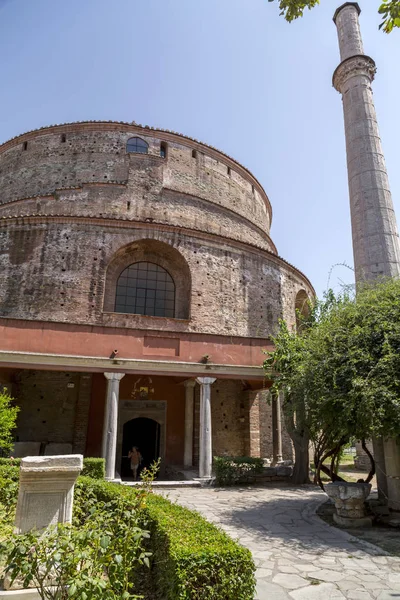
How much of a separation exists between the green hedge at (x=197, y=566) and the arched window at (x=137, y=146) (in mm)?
18391

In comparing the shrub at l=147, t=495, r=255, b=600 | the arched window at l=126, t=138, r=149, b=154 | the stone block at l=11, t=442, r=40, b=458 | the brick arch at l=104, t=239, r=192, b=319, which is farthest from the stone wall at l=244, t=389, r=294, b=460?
the arched window at l=126, t=138, r=149, b=154

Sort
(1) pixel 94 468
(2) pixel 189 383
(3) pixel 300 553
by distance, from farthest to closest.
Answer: (2) pixel 189 383 → (1) pixel 94 468 → (3) pixel 300 553

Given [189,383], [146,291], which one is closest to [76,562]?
[189,383]

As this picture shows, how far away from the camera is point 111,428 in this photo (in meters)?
10.8

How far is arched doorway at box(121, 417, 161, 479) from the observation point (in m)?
14.1

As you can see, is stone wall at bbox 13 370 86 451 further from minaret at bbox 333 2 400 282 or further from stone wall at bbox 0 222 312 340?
minaret at bbox 333 2 400 282

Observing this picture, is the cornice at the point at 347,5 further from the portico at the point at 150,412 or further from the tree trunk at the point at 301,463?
the tree trunk at the point at 301,463

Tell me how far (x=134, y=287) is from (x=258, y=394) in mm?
6446

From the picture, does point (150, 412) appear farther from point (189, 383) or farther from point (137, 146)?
point (137, 146)

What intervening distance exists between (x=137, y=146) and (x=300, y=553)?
1862 cm

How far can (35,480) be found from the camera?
13.0ft

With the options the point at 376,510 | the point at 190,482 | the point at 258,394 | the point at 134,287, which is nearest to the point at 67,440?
the point at 190,482

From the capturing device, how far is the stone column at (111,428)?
34.2 feet

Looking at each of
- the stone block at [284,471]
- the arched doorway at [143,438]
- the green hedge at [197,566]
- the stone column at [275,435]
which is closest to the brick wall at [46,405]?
the arched doorway at [143,438]
